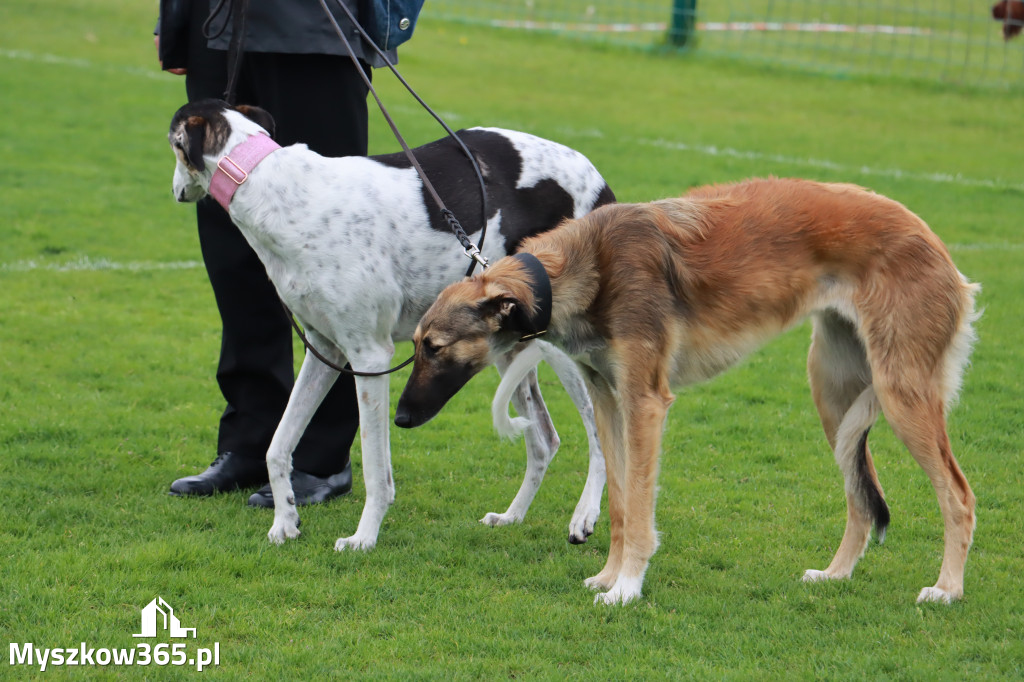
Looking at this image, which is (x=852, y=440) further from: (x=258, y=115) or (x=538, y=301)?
(x=258, y=115)

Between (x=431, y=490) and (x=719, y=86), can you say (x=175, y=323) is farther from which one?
(x=719, y=86)

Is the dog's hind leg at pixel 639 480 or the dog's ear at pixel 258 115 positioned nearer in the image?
the dog's hind leg at pixel 639 480

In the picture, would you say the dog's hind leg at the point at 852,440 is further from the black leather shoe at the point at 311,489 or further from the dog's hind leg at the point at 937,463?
the black leather shoe at the point at 311,489

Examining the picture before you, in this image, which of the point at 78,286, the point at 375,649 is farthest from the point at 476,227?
the point at 78,286

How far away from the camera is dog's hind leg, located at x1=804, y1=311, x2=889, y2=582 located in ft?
15.5

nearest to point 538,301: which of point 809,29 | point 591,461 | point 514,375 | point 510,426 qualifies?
point 514,375

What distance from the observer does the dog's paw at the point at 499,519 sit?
543 cm

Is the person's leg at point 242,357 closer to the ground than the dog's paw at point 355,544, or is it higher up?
higher up

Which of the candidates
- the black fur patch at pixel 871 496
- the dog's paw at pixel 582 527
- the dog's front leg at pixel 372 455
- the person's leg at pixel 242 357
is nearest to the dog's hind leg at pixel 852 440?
the black fur patch at pixel 871 496

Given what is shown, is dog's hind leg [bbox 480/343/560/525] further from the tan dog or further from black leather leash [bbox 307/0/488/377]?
the tan dog

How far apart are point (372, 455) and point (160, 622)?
1.18 m

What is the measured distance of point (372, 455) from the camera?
5016 mm

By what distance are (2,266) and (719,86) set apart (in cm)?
1370

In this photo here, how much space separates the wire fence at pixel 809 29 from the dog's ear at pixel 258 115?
1807cm
